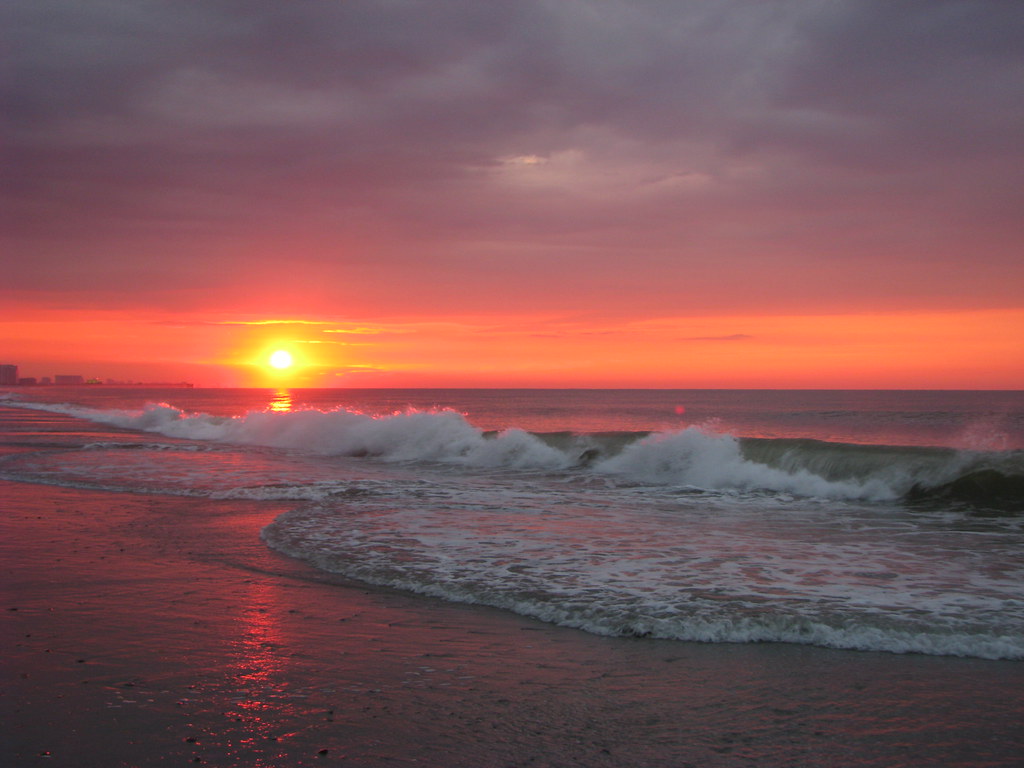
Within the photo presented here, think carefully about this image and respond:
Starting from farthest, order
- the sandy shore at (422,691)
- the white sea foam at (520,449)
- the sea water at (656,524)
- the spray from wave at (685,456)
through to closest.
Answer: the white sea foam at (520,449), the spray from wave at (685,456), the sea water at (656,524), the sandy shore at (422,691)

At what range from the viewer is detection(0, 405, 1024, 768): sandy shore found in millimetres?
4312

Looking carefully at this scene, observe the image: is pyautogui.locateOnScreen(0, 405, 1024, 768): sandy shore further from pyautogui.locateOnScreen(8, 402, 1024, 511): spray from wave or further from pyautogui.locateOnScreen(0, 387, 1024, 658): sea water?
pyautogui.locateOnScreen(8, 402, 1024, 511): spray from wave

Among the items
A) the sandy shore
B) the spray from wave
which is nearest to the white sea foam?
the spray from wave

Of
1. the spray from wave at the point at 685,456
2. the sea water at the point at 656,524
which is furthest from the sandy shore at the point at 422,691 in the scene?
the spray from wave at the point at 685,456

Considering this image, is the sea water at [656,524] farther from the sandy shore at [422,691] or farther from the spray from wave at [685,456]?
the sandy shore at [422,691]

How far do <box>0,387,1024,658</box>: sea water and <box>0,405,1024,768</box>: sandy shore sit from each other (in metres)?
0.69

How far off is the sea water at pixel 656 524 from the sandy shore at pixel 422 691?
69 centimetres

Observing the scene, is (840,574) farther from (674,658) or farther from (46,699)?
(46,699)

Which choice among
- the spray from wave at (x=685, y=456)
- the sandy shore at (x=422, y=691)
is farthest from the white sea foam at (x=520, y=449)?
the sandy shore at (x=422, y=691)

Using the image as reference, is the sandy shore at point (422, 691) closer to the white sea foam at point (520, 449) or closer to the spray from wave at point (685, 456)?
the spray from wave at point (685, 456)

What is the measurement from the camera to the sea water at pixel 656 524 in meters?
7.23

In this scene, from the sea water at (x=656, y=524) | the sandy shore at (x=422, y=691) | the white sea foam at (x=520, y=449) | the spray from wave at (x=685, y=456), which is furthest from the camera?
the white sea foam at (x=520, y=449)

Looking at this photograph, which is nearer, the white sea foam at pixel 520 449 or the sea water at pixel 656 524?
the sea water at pixel 656 524

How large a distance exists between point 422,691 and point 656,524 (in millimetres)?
8141
